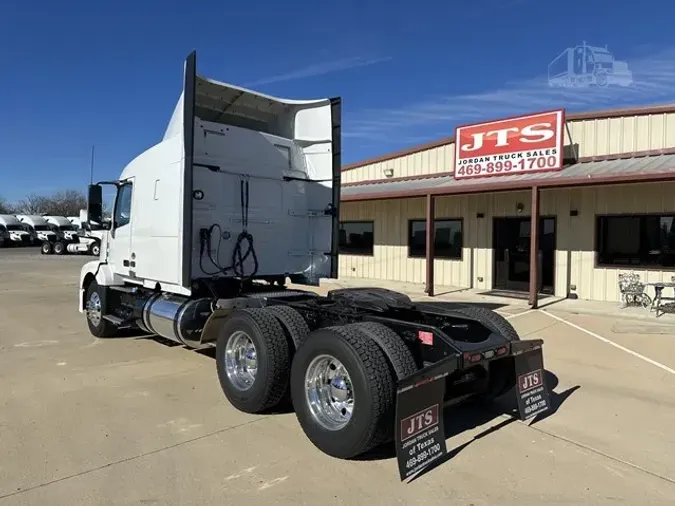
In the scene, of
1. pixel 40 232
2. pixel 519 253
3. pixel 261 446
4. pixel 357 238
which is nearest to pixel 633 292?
pixel 519 253

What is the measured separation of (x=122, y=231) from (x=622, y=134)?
1112 cm

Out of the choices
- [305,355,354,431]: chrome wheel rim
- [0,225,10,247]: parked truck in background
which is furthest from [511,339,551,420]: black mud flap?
[0,225,10,247]: parked truck in background

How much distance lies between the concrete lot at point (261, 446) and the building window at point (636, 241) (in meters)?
5.82

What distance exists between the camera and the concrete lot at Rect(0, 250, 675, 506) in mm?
3291

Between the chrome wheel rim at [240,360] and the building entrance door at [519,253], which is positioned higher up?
the building entrance door at [519,253]

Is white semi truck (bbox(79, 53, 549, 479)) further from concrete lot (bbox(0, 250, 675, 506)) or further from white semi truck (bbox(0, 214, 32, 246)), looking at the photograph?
white semi truck (bbox(0, 214, 32, 246))

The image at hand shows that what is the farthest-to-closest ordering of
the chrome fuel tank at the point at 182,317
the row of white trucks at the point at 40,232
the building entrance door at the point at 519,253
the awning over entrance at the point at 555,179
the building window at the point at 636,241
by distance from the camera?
the row of white trucks at the point at 40,232, the building entrance door at the point at 519,253, the building window at the point at 636,241, the awning over entrance at the point at 555,179, the chrome fuel tank at the point at 182,317

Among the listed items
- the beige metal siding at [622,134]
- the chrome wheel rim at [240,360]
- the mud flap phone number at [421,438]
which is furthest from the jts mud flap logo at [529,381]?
the beige metal siding at [622,134]

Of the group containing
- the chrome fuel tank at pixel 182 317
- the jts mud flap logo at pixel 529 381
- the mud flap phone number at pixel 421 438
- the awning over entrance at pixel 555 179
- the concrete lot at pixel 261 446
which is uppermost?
the awning over entrance at pixel 555 179

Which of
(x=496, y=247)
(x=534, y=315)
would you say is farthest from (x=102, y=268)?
(x=496, y=247)

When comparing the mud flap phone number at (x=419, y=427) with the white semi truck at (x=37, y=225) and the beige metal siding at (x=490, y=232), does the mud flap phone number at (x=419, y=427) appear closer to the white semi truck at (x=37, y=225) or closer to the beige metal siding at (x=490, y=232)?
the beige metal siding at (x=490, y=232)

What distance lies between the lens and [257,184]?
663 cm

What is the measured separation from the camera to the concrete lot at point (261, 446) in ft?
10.8

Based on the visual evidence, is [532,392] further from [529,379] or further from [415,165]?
[415,165]
